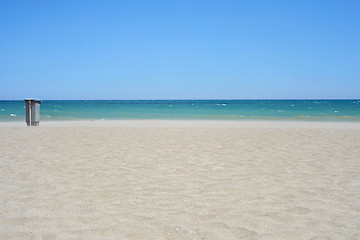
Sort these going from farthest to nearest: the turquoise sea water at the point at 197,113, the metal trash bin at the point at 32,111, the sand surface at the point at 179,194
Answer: the turquoise sea water at the point at 197,113 → the metal trash bin at the point at 32,111 → the sand surface at the point at 179,194

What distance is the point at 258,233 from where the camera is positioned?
288 cm

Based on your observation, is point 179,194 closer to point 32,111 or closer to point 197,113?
point 32,111

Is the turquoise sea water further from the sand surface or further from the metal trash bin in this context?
the sand surface

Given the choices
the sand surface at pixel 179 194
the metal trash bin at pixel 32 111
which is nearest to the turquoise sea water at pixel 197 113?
the metal trash bin at pixel 32 111

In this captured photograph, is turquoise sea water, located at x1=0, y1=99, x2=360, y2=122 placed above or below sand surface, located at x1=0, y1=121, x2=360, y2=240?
above

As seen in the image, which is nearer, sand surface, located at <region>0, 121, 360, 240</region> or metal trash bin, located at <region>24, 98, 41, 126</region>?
sand surface, located at <region>0, 121, 360, 240</region>

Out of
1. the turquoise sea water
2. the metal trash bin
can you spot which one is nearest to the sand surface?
the metal trash bin

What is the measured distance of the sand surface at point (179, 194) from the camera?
2951 millimetres

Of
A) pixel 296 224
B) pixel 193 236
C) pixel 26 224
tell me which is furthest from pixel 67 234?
pixel 296 224

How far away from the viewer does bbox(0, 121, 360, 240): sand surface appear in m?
2.95

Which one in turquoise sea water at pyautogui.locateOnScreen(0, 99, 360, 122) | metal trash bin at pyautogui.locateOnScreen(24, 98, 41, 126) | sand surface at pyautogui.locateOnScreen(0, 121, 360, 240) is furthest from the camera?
turquoise sea water at pyautogui.locateOnScreen(0, 99, 360, 122)

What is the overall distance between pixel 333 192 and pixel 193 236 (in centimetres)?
237

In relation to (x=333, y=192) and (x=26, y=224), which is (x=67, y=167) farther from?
(x=333, y=192)

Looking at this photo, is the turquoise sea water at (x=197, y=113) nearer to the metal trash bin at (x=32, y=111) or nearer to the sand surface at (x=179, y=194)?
the metal trash bin at (x=32, y=111)
